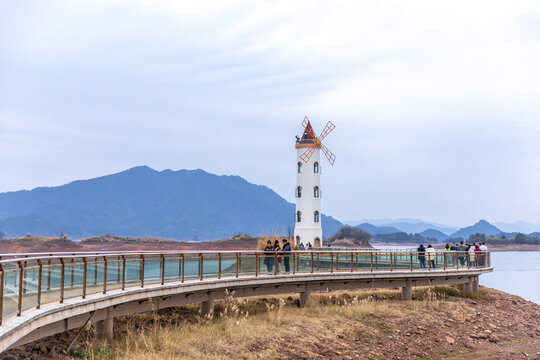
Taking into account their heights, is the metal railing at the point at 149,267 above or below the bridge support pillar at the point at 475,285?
above

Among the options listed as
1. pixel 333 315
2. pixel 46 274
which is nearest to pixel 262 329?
pixel 333 315

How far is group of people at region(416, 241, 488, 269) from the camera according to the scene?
3434 cm

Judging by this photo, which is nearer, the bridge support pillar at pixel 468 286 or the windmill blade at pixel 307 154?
the bridge support pillar at pixel 468 286

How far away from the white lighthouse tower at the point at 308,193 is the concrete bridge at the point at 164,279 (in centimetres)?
1951

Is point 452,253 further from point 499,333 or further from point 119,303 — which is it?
point 119,303

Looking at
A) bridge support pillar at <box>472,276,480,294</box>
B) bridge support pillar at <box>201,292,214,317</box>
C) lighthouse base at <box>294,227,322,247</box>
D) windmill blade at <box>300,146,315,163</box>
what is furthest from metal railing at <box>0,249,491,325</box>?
windmill blade at <box>300,146,315,163</box>

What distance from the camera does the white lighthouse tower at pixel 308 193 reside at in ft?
182

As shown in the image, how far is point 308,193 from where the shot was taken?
55906mm

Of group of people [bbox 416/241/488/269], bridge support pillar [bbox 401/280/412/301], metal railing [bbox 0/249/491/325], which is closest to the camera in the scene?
metal railing [bbox 0/249/491/325]

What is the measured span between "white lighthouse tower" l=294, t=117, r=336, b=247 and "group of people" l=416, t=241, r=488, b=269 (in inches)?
617

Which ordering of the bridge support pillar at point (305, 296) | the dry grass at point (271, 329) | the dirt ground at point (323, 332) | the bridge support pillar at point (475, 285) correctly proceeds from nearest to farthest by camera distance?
the dirt ground at point (323, 332), the dry grass at point (271, 329), the bridge support pillar at point (305, 296), the bridge support pillar at point (475, 285)

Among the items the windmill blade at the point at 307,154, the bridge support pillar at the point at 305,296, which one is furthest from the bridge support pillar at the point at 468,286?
the windmill blade at the point at 307,154

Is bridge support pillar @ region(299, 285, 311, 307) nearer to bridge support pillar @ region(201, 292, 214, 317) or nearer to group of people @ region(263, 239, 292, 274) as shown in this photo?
group of people @ region(263, 239, 292, 274)

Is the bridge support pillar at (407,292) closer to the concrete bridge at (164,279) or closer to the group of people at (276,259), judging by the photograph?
the concrete bridge at (164,279)
